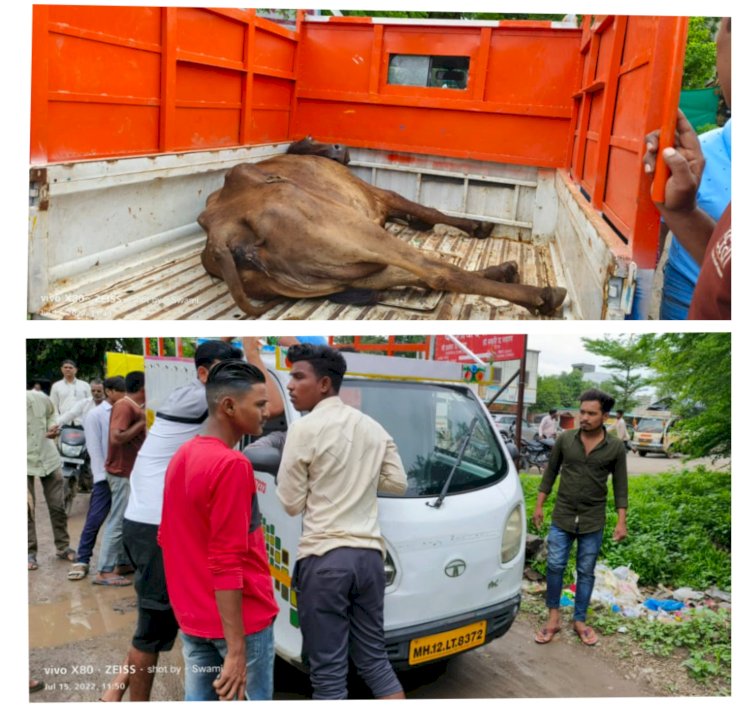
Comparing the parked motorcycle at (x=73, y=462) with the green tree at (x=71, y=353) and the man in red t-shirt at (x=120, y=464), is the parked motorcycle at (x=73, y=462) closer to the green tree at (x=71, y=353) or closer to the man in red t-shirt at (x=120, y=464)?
the man in red t-shirt at (x=120, y=464)

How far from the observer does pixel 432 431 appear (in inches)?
106

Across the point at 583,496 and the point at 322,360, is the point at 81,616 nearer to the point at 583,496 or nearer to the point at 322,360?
the point at 322,360

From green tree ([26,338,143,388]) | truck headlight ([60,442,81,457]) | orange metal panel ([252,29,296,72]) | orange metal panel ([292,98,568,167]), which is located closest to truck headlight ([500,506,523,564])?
green tree ([26,338,143,388])

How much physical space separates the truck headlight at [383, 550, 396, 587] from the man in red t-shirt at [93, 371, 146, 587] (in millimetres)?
1093

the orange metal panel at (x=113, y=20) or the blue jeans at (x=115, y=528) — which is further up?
the orange metal panel at (x=113, y=20)

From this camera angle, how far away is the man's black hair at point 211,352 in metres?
2.57

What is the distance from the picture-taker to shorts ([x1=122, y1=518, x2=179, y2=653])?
8.26ft

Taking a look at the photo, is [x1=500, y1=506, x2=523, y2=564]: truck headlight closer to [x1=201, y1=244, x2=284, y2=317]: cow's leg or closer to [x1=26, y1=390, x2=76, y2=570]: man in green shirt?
[x1=201, y1=244, x2=284, y2=317]: cow's leg

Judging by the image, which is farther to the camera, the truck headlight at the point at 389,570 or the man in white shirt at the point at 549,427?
the man in white shirt at the point at 549,427

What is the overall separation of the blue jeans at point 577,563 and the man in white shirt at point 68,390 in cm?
193

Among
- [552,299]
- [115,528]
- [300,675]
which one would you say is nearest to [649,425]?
[552,299]

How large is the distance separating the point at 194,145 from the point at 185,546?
2.89 meters

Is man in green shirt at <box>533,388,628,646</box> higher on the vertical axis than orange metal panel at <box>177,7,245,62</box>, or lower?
lower

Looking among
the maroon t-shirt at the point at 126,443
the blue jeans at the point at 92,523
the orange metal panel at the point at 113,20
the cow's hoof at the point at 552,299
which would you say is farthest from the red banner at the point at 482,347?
the orange metal panel at the point at 113,20
